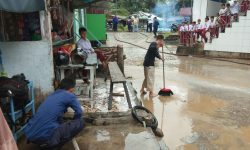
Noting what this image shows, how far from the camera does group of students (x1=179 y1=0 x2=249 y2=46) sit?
16.5m

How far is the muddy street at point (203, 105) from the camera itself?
6065 mm

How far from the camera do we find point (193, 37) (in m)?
18.0

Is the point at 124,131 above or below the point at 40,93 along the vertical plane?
below

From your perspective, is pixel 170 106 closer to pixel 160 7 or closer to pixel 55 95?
pixel 55 95

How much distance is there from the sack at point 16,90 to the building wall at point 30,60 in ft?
2.64

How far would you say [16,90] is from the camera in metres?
4.79

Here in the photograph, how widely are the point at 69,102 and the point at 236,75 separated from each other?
930 centimetres

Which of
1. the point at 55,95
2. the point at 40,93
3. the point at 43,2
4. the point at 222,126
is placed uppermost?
the point at 43,2

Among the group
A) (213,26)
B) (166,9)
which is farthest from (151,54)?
(166,9)

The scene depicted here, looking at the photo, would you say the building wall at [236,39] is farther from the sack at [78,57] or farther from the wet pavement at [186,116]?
the sack at [78,57]

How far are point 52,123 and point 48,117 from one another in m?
0.11

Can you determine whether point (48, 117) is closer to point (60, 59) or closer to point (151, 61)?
point (60, 59)

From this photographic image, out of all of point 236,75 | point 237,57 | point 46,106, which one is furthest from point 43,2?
point 237,57

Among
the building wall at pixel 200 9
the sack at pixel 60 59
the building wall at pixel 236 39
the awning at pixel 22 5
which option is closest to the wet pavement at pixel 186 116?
the sack at pixel 60 59
